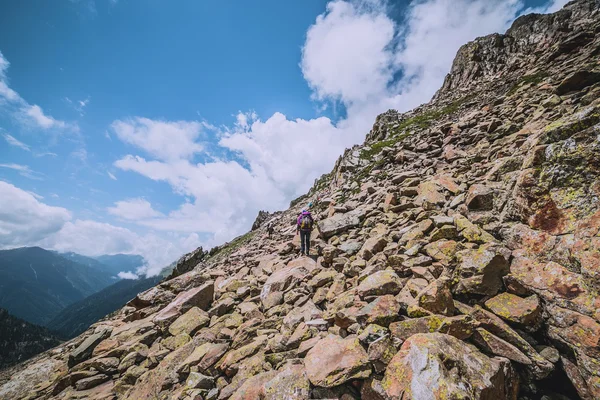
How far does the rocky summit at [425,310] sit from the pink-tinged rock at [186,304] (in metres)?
0.07

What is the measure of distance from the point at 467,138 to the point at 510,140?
5.60 m

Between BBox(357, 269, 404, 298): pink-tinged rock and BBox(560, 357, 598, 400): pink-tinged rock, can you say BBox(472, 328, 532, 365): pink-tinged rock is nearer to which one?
BBox(560, 357, 598, 400): pink-tinged rock

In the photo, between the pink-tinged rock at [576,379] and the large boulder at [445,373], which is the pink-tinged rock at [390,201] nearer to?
the pink-tinged rock at [576,379]

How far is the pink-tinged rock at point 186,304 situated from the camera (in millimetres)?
12379

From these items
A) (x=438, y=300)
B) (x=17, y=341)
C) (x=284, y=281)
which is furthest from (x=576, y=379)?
(x=17, y=341)

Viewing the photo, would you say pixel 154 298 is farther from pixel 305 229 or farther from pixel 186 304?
pixel 305 229

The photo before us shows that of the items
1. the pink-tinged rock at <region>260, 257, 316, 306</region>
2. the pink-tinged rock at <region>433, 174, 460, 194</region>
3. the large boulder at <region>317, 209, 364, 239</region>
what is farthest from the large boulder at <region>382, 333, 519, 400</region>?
the large boulder at <region>317, 209, 364, 239</region>

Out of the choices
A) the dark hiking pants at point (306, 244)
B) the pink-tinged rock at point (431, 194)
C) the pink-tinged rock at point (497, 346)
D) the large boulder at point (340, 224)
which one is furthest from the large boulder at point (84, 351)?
the pink-tinged rock at point (431, 194)

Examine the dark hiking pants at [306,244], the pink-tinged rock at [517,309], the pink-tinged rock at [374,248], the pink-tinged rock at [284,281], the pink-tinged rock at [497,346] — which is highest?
the dark hiking pants at [306,244]

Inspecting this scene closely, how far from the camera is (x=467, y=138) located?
19031 mm

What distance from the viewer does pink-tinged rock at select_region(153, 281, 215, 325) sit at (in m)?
12.4

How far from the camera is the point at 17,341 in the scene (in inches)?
4230

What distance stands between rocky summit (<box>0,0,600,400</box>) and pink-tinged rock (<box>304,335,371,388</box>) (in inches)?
1.3

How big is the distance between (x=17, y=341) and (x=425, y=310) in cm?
17466
